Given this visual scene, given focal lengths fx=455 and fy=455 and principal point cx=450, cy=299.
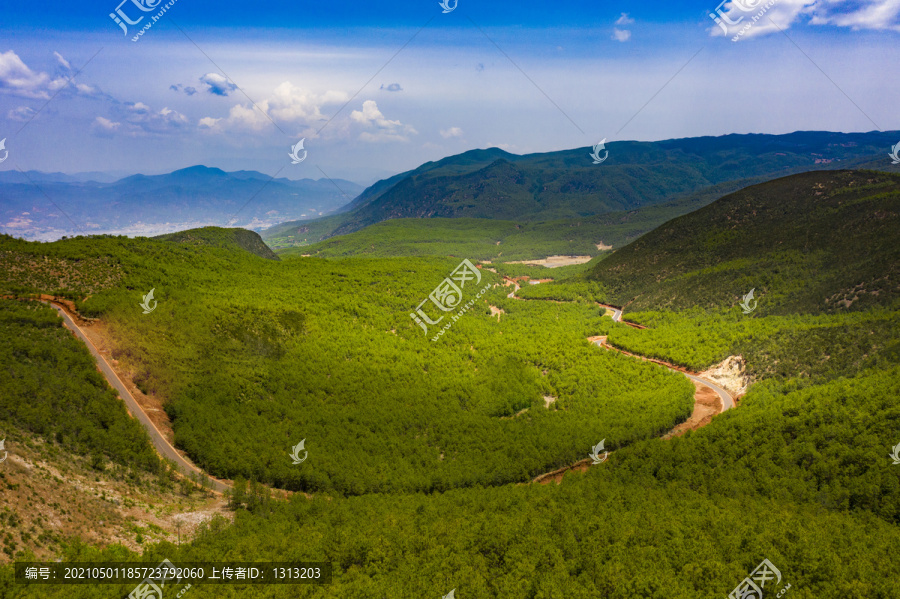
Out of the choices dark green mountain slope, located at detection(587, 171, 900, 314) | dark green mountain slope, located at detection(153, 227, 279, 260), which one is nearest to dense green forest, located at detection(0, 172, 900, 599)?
dark green mountain slope, located at detection(587, 171, 900, 314)

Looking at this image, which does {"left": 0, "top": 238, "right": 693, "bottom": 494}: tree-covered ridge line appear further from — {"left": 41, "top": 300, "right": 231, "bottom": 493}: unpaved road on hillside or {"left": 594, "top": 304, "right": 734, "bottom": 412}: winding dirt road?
{"left": 594, "top": 304, "right": 734, "bottom": 412}: winding dirt road

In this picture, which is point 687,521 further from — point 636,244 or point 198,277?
point 636,244

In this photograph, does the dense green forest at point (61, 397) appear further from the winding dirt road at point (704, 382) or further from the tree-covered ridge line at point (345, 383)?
the winding dirt road at point (704, 382)

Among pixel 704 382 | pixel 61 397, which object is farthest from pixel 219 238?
pixel 704 382

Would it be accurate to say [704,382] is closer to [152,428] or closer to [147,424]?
[152,428]

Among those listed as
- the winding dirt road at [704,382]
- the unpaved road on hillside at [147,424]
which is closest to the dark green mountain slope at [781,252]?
the winding dirt road at [704,382]

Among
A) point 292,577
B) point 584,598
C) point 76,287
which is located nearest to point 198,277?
point 76,287
